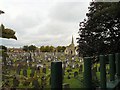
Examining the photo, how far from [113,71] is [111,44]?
294 inches

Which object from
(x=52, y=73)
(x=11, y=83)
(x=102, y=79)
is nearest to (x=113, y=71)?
(x=102, y=79)

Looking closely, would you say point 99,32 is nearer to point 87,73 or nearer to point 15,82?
point 15,82

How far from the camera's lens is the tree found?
8.84 m

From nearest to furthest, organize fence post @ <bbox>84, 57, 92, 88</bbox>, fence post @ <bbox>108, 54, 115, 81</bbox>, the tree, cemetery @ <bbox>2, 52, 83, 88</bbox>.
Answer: fence post @ <bbox>84, 57, 92, 88</bbox>
fence post @ <bbox>108, 54, 115, 81</bbox>
cemetery @ <bbox>2, 52, 83, 88</bbox>
the tree

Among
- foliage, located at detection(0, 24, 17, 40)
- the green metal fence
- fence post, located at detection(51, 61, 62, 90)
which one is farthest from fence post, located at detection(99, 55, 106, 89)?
foliage, located at detection(0, 24, 17, 40)

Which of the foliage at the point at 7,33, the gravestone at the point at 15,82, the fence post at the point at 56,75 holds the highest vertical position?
the foliage at the point at 7,33

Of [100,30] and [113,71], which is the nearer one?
[113,71]

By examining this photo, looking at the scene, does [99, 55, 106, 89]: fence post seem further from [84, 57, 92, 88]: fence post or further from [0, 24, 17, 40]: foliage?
[0, 24, 17, 40]: foliage

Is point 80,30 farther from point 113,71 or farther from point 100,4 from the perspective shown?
point 113,71

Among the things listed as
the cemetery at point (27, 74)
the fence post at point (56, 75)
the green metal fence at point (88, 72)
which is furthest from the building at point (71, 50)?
the fence post at point (56, 75)

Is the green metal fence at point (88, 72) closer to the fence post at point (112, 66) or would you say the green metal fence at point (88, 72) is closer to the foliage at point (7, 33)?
the fence post at point (112, 66)

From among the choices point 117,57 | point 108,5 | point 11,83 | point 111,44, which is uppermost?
point 108,5

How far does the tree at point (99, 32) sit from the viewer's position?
8844 mm

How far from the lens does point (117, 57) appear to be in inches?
70.9
